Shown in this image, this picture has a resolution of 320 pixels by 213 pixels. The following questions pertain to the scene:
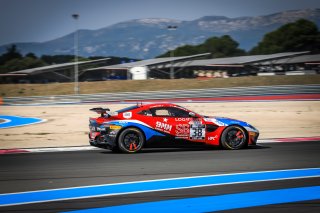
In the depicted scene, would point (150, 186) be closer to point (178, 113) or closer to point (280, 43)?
point (178, 113)

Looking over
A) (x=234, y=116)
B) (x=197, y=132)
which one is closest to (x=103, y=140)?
(x=197, y=132)

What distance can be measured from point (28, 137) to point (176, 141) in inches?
239

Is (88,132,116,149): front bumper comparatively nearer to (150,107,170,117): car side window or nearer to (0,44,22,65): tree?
(150,107,170,117): car side window

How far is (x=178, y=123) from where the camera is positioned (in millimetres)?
10859

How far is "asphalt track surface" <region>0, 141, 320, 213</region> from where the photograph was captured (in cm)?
605

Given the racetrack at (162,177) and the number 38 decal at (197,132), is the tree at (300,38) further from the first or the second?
the racetrack at (162,177)

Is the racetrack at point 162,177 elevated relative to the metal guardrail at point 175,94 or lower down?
lower down

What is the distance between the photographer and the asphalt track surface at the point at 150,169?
6.05 metres

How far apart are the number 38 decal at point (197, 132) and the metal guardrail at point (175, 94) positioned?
834 inches

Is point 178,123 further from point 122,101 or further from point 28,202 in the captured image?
point 122,101

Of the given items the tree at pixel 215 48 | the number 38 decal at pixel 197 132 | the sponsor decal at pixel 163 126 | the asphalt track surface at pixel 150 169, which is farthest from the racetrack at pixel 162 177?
the tree at pixel 215 48

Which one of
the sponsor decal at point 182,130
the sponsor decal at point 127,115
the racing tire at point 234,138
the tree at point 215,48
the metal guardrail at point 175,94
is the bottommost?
the racing tire at point 234,138

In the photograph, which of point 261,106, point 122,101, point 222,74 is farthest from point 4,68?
point 261,106

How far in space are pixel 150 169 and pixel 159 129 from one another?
93.3 inches
